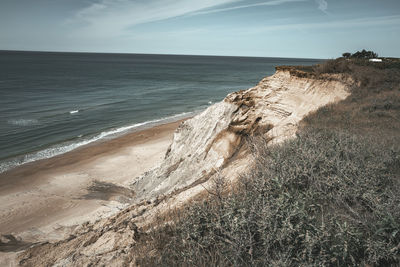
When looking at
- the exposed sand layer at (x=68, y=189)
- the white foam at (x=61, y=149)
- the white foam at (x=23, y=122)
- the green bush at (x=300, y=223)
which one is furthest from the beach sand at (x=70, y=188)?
the white foam at (x=23, y=122)

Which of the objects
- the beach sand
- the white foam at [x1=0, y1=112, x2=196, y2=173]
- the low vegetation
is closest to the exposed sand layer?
the beach sand

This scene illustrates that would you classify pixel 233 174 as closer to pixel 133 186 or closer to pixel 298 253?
pixel 298 253

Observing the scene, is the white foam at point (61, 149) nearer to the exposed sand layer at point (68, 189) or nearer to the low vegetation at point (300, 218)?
the exposed sand layer at point (68, 189)

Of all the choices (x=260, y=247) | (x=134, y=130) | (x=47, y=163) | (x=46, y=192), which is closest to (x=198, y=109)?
(x=134, y=130)

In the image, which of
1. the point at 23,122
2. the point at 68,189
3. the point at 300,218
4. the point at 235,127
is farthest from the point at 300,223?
the point at 23,122

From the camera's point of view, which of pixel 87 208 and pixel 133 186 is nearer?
pixel 87 208

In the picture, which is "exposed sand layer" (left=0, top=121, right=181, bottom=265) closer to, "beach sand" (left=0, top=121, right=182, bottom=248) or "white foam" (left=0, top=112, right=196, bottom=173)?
"beach sand" (left=0, top=121, right=182, bottom=248)
